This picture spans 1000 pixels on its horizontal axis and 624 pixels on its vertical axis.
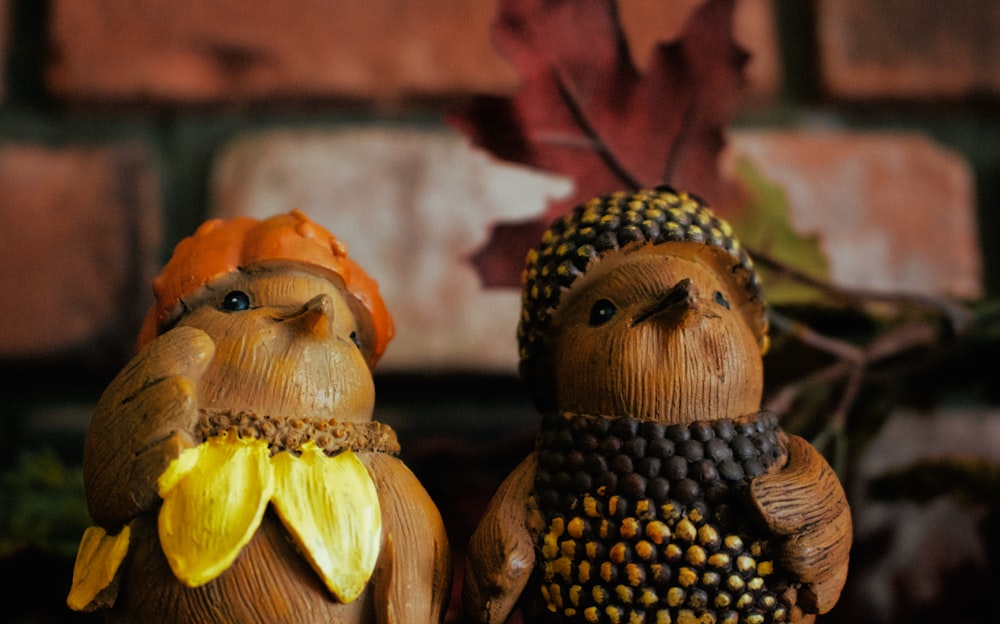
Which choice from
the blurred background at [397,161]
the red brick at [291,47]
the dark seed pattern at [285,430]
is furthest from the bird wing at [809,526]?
the red brick at [291,47]

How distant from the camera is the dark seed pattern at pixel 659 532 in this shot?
460 millimetres

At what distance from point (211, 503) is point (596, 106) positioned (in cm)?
43

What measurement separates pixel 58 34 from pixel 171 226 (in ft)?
0.77

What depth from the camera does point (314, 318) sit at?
0.49 meters

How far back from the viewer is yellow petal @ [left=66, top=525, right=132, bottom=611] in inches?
17.9

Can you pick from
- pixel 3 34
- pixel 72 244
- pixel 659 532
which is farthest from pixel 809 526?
pixel 3 34

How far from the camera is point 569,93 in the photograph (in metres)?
0.68

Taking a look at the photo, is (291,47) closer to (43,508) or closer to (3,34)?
(3,34)

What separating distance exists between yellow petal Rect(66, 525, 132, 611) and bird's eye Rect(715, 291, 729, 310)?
365mm

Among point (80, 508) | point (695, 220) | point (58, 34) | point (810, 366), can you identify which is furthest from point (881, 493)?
point (58, 34)

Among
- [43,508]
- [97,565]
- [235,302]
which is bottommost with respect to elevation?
[43,508]

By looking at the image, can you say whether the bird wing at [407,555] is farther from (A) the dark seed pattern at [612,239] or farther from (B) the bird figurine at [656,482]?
(A) the dark seed pattern at [612,239]

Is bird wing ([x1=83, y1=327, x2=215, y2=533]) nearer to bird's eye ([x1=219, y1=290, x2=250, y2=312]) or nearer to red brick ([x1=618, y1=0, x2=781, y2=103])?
bird's eye ([x1=219, y1=290, x2=250, y2=312])

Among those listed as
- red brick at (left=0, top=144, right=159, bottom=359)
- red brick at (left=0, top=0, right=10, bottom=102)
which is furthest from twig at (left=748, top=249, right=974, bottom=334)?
red brick at (left=0, top=0, right=10, bottom=102)
